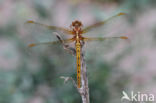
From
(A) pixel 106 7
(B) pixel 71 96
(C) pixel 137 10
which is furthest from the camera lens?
(A) pixel 106 7

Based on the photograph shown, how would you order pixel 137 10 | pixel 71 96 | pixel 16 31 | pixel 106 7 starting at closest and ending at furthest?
pixel 71 96
pixel 16 31
pixel 137 10
pixel 106 7

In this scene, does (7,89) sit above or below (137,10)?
below

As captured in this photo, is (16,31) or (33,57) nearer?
(33,57)

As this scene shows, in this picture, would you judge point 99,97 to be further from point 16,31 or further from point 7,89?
point 16,31

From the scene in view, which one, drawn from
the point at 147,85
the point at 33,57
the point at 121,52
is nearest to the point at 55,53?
the point at 33,57

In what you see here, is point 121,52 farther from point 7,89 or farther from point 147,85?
point 7,89

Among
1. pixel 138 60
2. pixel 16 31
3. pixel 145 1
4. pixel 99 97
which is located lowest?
pixel 99 97

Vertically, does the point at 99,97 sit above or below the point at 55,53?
below

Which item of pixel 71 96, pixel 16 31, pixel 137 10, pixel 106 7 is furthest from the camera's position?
pixel 106 7

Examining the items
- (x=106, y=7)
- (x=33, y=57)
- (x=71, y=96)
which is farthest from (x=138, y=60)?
(x=106, y=7)
